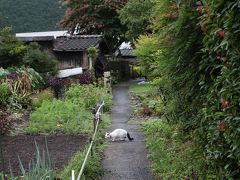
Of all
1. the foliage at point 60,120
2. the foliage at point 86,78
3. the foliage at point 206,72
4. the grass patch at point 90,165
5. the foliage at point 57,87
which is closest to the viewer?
the foliage at point 206,72

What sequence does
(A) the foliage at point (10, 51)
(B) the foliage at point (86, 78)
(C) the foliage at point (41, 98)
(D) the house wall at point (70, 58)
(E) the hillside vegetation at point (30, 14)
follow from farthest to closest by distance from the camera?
1. (E) the hillside vegetation at point (30, 14)
2. (D) the house wall at point (70, 58)
3. (B) the foliage at point (86, 78)
4. (A) the foliage at point (10, 51)
5. (C) the foliage at point (41, 98)

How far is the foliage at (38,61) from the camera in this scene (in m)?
21.2

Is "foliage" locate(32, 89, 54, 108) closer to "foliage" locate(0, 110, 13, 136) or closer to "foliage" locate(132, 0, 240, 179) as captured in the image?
"foliage" locate(0, 110, 13, 136)

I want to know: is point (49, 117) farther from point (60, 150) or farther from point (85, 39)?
point (85, 39)

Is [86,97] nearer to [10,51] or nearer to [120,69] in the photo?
[10,51]

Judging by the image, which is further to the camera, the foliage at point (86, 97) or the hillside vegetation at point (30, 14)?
the hillside vegetation at point (30, 14)

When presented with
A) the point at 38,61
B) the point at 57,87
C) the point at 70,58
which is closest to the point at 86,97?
the point at 57,87

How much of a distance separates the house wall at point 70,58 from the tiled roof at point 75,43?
1.34 ft

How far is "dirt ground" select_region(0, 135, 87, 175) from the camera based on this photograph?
8438mm

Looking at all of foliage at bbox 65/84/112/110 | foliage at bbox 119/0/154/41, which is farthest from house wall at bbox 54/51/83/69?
foliage at bbox 65/84/112/110

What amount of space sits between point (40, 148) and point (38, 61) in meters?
12.1

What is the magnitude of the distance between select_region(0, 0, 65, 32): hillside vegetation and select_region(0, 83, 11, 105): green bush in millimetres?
16767

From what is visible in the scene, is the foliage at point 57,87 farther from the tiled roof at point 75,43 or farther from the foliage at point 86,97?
the tiled roof at point 75,43

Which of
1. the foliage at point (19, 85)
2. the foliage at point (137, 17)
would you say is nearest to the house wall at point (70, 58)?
the foliage at point (137, 17)
